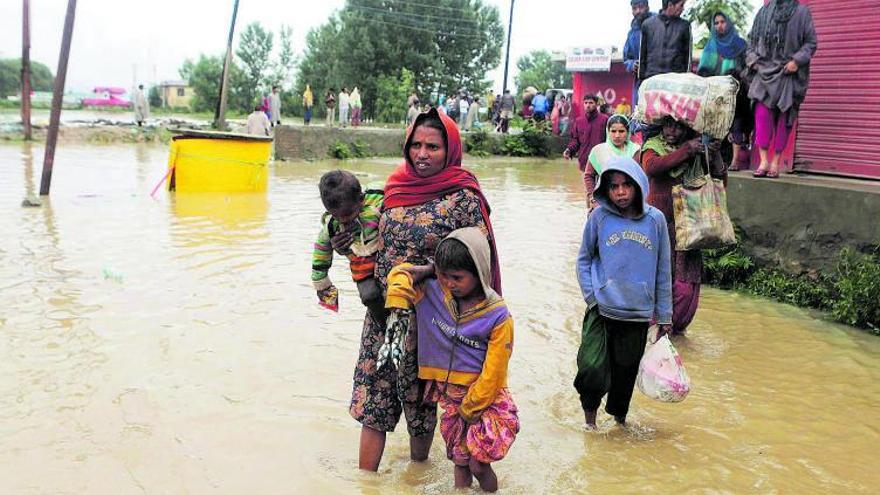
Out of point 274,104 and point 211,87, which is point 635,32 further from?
point 211,87

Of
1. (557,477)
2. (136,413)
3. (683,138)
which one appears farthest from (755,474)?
(136,413)

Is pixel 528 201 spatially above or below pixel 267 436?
above

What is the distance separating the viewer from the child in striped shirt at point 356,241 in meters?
3.25

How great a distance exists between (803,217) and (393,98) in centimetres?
3353

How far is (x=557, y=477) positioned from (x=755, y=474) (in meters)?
0.89

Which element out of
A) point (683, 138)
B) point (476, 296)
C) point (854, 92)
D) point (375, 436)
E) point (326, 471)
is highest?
point (854, 92)

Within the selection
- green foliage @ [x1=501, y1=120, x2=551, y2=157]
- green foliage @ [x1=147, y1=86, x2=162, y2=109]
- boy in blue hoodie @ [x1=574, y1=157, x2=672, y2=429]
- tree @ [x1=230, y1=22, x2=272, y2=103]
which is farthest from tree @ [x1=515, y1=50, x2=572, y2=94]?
boy in blue hoodie @ [x1=574, y1=157, x2=672, y2=429]

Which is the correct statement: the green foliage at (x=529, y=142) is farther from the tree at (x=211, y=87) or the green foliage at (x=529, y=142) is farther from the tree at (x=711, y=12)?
the tree at (x=211, y=87)

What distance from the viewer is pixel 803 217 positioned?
21.5 ft

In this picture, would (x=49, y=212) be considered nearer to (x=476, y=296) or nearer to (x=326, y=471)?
(x=326, y=471)

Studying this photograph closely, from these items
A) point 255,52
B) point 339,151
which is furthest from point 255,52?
point 339,151

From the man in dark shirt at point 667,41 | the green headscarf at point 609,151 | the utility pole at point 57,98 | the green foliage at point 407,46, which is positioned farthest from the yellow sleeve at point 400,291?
the green foliage at point 407,46

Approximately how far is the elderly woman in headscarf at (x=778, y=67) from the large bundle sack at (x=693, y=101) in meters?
2.10

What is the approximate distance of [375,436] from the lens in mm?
3400
